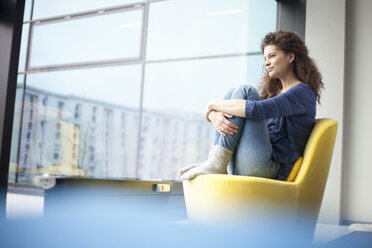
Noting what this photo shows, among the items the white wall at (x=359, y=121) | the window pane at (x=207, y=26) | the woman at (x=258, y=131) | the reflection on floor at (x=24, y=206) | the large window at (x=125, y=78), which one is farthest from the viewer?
the window pane at (x=207, y=26)

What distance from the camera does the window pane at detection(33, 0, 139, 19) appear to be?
2.04m

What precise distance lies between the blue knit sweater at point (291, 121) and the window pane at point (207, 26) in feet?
6.39

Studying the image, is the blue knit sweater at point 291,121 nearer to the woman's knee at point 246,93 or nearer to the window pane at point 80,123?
the woman's knee at point 246,93

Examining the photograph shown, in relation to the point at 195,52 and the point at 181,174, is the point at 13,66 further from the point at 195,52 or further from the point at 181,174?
the point at 195,52

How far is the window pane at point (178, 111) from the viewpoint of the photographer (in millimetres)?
4730

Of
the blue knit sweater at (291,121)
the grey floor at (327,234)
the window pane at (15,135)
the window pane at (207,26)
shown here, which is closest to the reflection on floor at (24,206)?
the window pane at (15,135)

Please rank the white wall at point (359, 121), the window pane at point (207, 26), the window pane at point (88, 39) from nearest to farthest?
the window pane at point (88, 39)
the white wall at point (359, 121)
the window pane at point (207, 26)

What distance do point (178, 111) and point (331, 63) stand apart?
2837 millimetres

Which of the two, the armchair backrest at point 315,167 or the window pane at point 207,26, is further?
the window pane at point 207,26

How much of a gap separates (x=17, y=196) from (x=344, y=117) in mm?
2725

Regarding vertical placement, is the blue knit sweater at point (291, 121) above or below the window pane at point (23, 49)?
below

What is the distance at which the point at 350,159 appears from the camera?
3266 millimetres

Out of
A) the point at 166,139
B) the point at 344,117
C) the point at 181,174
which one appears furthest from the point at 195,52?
the point at 181,174

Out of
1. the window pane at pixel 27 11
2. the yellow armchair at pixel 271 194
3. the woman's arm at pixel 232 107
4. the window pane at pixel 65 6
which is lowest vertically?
the yellow armchair at pixel 271 194
